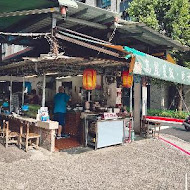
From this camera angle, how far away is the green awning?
24.4ft

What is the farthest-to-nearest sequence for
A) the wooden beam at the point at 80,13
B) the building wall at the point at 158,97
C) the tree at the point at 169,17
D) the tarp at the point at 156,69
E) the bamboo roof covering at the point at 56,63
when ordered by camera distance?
the building wall at the point at 158,97, the tree at the point at 169,17, the wooden beam at the point at 80,13, the tarp at the point at 156,69, the bamboo roof covering at the point at 56,63

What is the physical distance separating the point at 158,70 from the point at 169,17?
11894 mm

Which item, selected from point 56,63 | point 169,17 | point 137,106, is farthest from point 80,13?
point 169,17

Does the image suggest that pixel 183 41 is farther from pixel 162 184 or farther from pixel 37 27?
pixel 162 184

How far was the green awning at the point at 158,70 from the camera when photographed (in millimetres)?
7422

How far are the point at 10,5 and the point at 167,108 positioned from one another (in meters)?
19.4

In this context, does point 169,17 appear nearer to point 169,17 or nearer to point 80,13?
point 169,17

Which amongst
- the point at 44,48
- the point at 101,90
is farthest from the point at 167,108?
the point at 44,48

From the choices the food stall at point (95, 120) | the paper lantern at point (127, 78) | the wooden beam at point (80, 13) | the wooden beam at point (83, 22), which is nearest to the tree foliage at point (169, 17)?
the food stall at point (95, 120)

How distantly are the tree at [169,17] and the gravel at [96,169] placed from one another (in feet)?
36.6

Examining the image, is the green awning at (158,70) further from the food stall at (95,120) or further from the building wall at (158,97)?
the building wall at (158,97)

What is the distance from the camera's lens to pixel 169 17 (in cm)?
1838

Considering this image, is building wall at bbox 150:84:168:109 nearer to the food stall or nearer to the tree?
the tree

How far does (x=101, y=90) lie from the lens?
13.1 m
